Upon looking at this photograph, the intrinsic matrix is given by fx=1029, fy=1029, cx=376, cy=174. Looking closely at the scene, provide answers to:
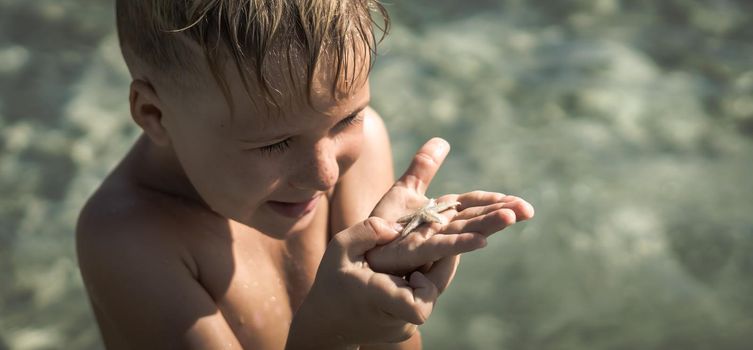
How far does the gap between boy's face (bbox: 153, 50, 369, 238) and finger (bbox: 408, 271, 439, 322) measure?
25 cm

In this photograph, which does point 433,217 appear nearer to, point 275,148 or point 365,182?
point 275,148

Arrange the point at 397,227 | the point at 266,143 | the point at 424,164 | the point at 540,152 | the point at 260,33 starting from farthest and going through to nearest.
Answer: the point at 540,152 → the point at 424,164 → the point at 397,227 → the point at 266,143 → the point at 260,33

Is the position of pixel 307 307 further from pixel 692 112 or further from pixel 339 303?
pixel 692 112

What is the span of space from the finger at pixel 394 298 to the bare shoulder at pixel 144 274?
0.40 m

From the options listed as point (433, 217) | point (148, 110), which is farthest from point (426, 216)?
point (148, 110)

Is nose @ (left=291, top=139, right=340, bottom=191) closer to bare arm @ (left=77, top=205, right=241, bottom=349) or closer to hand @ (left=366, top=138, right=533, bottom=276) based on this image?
hand @ (left=366, top=138, right=533, bottom=276)

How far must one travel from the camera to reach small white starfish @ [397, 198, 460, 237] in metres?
1.97

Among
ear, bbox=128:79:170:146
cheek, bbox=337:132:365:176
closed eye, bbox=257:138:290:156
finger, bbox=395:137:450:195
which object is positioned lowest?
finger, bbox=395:137:450:195

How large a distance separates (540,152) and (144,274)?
81.3 inches

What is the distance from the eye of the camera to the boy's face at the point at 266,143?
1.86 meters

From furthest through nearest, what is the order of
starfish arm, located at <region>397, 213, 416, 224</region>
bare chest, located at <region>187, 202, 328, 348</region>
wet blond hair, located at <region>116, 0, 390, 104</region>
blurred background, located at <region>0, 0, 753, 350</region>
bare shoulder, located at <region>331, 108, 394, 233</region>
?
blurred background, located at <region>0, 0, 753, 350</region>
bare shoulder, located at <region>331, 108, 394, 233</region>
bare chest, located at <region>187, 202, 328, 348</region>
starfish arm, located at <region>397, 213, 416, 224</region>
wet blond hair, located at <region>116, 0, 390, 104</region>

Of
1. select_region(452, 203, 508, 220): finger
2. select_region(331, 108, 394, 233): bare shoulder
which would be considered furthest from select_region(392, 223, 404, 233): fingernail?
select_region(331, 108, 394, 233): bare shoulder

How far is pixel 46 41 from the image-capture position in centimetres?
436

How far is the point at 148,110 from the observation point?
2035 millimetres
